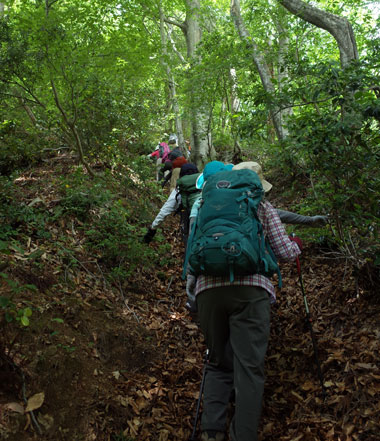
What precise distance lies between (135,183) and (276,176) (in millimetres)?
4252

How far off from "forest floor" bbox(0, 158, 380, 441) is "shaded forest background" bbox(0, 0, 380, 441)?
0.7 inches

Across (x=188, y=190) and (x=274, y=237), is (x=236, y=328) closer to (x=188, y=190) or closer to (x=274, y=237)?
(x=274, y=237)

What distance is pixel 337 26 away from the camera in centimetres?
628

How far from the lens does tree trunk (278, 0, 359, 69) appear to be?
20.0 feet

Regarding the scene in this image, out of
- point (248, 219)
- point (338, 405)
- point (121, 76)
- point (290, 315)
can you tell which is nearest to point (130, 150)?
point (121, 76)

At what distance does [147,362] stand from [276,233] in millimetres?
2376

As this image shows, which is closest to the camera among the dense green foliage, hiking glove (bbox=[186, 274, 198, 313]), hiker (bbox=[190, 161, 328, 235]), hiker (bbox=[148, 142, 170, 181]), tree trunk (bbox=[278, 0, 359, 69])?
the dense green foliage

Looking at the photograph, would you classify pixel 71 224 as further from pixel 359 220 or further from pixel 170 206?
pixel 359 220

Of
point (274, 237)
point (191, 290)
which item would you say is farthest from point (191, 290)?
point (274, 237)

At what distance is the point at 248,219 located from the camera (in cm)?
296

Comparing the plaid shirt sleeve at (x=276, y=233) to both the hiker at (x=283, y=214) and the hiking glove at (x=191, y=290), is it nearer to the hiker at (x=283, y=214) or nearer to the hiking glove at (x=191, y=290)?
the hiker at (x=283, y=214)

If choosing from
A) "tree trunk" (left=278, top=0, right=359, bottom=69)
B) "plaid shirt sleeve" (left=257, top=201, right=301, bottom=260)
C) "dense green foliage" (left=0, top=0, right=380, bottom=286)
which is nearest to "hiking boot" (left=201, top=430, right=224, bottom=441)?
"plaid shirt sleeve" (left=257, top=201, right=301, bottom=260)

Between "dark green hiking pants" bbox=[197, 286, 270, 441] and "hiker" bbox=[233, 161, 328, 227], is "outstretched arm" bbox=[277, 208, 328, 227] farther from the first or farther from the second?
"dark green hiking pants" bbox=[197, 286, 270, 441]

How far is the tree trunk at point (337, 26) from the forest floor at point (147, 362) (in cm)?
377
